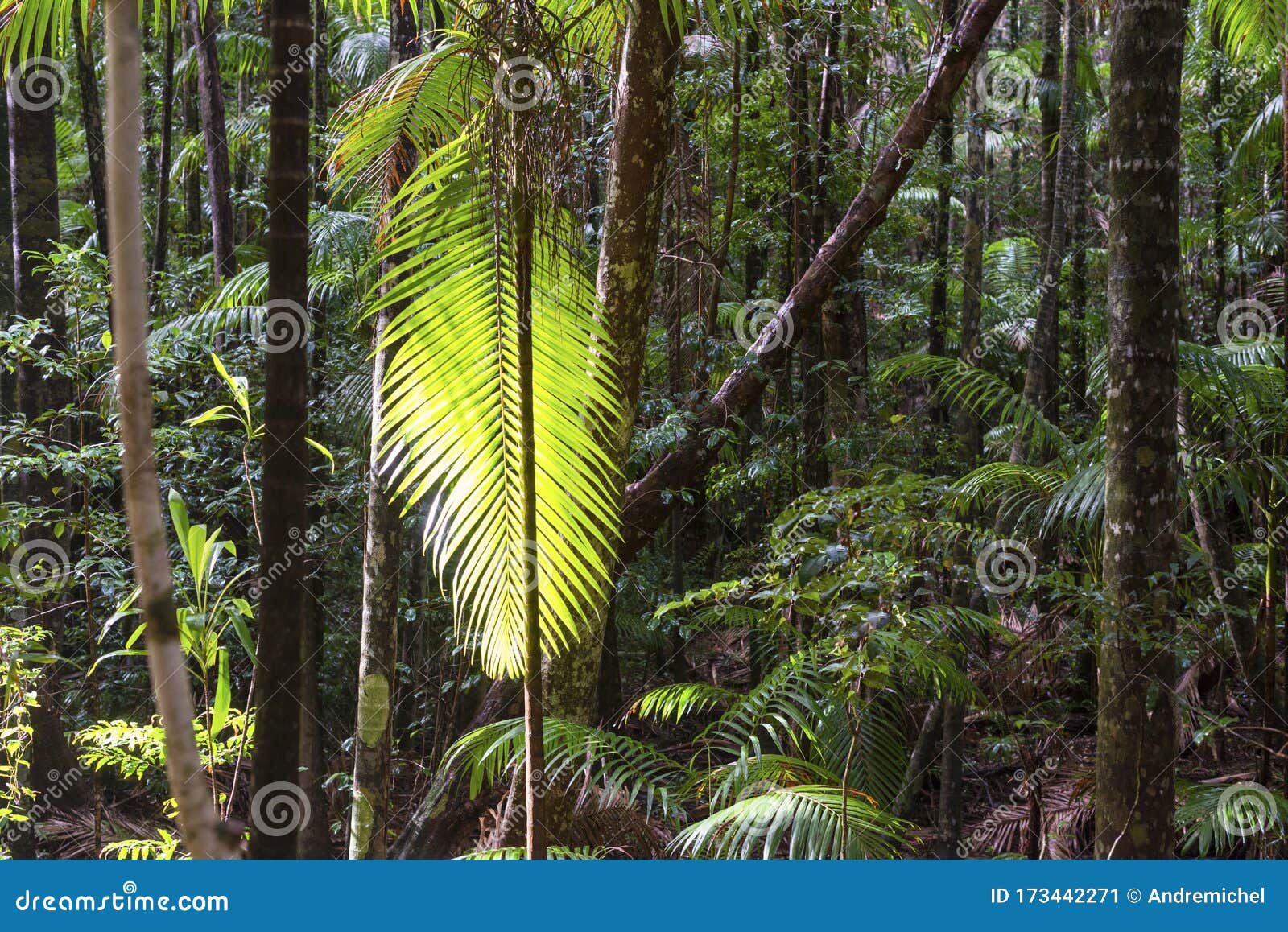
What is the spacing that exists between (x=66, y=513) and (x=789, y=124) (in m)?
4.01

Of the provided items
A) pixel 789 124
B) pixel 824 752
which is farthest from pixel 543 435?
pixel 789 124
